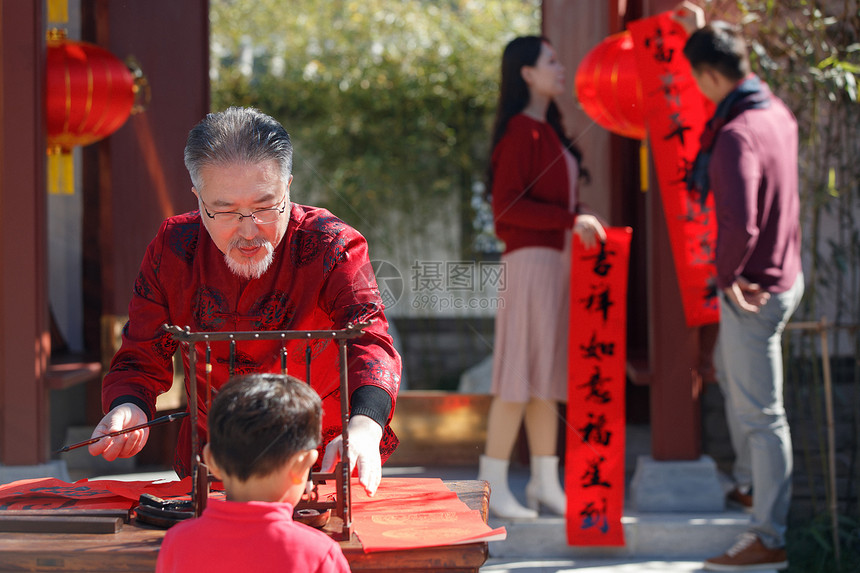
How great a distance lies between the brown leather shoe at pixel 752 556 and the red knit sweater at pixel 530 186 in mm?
1203

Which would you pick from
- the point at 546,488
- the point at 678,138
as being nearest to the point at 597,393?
the point at 546,488

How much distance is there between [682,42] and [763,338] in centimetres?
109

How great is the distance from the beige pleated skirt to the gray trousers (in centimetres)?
64

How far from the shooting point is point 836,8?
11.7ft

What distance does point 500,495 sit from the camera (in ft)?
11.3

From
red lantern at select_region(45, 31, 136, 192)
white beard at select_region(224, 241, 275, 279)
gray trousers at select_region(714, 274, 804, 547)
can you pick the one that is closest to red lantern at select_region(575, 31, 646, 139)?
gray trousers at select_region(714, 274, 804, 547)

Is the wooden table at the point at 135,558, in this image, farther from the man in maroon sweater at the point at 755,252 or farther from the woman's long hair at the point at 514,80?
the woman's long hair at the point at 514,80

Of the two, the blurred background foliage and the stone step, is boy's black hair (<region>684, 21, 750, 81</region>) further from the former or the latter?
the blurred background foliage

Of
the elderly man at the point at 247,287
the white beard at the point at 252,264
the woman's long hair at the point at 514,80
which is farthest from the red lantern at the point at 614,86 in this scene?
the white beard at the point at 252,264

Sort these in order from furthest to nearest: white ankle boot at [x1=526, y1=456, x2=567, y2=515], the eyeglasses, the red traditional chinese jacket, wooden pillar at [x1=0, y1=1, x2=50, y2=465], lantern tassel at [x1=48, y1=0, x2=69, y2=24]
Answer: lantern tassel at [x1=48, y1=0, x2=69, y2=24] < white ankle boot at [x1=526, y1=456, x2=567, y2=515] < wooden pillar at [x1=0, y1=1, x2=50, y2=465] < the red traditional chinese jacket < the eyeglasses

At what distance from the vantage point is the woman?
→ 3344 mm

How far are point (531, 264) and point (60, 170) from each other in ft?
6.11

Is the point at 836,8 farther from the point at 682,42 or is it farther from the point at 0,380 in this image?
the point at 0,380

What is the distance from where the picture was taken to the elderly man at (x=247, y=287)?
162cm
